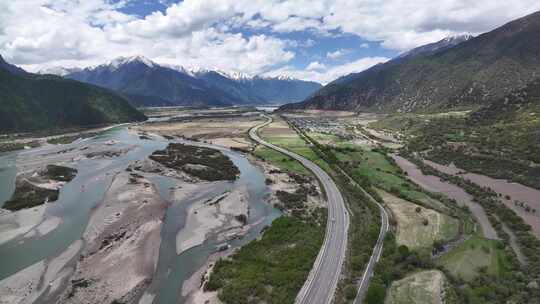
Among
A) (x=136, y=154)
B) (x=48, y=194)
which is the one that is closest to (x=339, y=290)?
(x=48, y=194)

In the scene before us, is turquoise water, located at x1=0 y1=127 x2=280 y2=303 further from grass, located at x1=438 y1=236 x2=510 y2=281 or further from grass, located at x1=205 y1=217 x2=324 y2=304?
grass, located at x1=438 y1=236 x2=510 y2=281

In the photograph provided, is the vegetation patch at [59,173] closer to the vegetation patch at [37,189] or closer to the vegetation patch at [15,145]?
the vegetation patch at [37,189]

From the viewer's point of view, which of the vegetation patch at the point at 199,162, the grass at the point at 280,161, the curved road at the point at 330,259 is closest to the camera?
the curved road at the point at 330,259

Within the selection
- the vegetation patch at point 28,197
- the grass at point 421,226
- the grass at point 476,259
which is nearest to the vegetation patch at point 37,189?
the vegetation patch at point 28,197

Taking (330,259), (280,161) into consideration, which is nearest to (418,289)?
(330,259)

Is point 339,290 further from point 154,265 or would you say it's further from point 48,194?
point 48,194

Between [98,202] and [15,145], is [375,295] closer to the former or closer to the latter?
[98,202]
